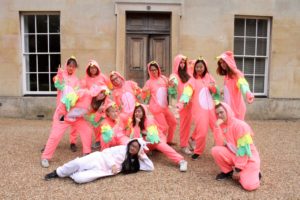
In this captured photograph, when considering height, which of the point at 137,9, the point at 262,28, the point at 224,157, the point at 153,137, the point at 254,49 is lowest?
the point at 224,157

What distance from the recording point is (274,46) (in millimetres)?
10180

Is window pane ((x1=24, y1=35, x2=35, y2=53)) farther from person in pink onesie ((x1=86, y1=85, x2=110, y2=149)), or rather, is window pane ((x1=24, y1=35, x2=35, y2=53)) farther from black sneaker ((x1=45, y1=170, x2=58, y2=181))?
black sneaker ((x1=45, y1=170, x2=58, y2=181))

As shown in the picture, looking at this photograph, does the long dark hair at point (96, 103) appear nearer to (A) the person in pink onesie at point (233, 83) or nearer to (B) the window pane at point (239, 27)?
(A) the person in pink onesie at point (233, 83)

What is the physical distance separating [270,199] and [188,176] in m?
1.13

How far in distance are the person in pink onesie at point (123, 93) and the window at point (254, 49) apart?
503cm

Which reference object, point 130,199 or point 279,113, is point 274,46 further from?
point 130,199

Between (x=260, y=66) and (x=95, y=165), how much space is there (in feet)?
23.8

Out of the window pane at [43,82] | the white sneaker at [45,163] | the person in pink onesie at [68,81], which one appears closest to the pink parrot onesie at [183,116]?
the person in pink onesie at [68,81]

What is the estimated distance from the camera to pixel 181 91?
6148 millimetres

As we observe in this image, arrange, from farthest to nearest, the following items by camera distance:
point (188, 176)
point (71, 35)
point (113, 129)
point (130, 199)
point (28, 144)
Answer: point (71, 35) → point (28, 144) → point (113, 129) → point (188, 176) → point (130, 199)

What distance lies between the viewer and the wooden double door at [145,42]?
32.6 ft

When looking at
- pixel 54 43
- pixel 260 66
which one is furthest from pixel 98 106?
pixel 260 66

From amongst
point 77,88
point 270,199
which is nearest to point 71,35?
point 77,88

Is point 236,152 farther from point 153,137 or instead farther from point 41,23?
point 41,23
